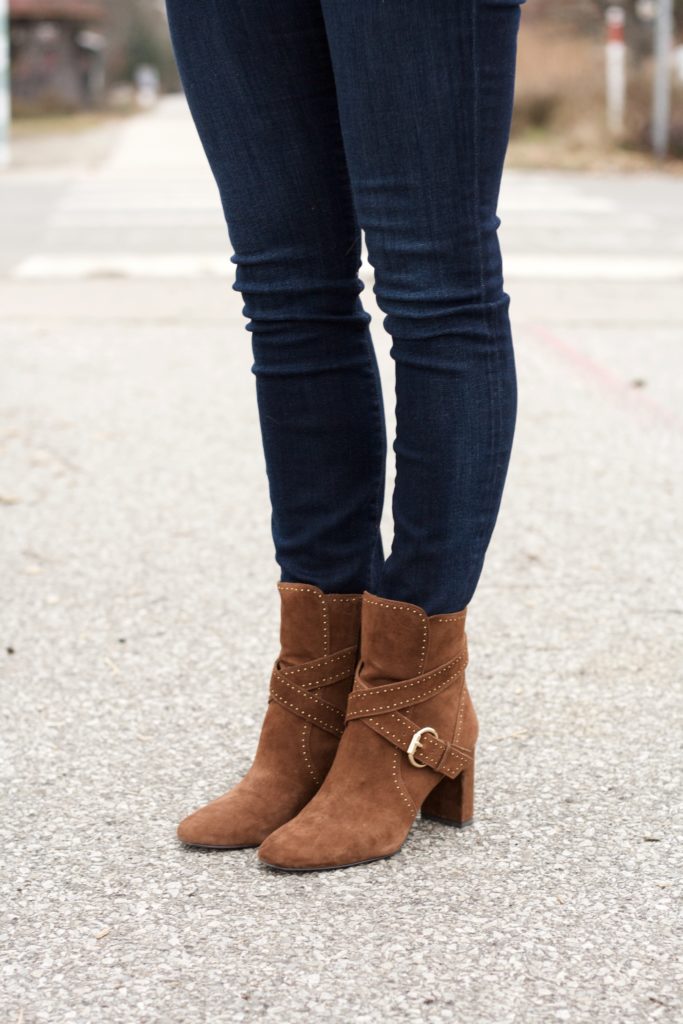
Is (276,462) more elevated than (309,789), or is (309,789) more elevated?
(276,462)

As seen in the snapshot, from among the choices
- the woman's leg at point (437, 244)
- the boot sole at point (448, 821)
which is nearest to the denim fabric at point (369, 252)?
the woman's leg at point (437, 244)

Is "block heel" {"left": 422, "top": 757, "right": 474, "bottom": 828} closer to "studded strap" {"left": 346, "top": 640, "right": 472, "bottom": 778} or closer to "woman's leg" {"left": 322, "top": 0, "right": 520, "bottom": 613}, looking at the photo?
"studded strap" {"left": 346, "top": 640, "right": 472, "bottom": 778}

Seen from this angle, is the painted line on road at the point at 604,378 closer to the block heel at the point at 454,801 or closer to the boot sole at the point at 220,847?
the block heel at the point at 454,801

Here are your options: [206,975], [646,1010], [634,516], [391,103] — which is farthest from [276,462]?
[634,516]

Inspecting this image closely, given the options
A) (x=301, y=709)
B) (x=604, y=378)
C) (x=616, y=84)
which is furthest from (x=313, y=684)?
(x=616, y=84)

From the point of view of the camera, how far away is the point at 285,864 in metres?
1.46

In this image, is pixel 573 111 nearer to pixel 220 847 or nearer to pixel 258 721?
pixel 258 721

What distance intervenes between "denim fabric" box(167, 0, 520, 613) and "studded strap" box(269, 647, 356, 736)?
0.29 ft

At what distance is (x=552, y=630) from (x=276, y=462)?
2.73 feet

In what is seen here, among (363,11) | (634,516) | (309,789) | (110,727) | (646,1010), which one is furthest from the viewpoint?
(634,516)

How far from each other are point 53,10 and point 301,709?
48889 millimetres

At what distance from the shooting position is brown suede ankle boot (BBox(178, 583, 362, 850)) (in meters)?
1.56

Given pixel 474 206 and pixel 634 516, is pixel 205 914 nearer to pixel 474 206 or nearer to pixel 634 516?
pixel 474 206

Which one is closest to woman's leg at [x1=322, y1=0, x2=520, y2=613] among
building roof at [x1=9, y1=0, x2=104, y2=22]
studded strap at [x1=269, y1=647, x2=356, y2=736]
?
studded strap at [x1=269, y1=647, x2=356, y2=736]
